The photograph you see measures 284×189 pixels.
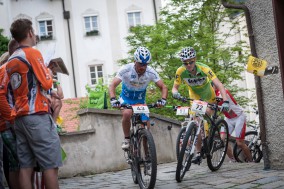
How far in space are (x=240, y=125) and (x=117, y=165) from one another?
271cm

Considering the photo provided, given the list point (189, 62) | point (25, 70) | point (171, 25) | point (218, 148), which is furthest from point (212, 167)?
point (171, 25)

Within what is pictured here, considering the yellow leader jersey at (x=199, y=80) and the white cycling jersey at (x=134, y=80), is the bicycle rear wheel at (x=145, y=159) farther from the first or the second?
the yellow leader jersey at (x=199, y=80)

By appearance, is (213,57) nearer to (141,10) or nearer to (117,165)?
(117,165)

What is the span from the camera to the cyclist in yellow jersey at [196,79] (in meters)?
8.33

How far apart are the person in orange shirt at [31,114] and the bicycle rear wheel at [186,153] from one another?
2.82 meters

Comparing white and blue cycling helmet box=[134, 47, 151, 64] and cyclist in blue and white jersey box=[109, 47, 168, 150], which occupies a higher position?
white and blue cycling helmet box=[134, 47, 151, 64]

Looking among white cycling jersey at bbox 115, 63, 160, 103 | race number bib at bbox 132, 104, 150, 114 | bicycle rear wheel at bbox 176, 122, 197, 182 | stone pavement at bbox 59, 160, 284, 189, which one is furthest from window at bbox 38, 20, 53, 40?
race number bib at bbox 132, 104, 150, 114

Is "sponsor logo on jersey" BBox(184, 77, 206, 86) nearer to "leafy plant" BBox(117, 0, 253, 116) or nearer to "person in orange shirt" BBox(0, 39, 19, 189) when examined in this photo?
"person in orange shirt" BBox(0, 39, 19, 189)

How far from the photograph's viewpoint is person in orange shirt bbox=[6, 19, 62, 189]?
4.69 m

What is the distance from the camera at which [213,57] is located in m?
19.6

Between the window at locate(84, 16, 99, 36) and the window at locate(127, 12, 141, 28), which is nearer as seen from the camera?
the window at locate(84, 16, 99, 36)

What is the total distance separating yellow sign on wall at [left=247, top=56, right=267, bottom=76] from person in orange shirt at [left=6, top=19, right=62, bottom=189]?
365 centimetres

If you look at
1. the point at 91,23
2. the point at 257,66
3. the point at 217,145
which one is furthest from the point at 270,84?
the point at 91,23

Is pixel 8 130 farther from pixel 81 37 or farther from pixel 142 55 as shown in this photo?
pixel 81 37
